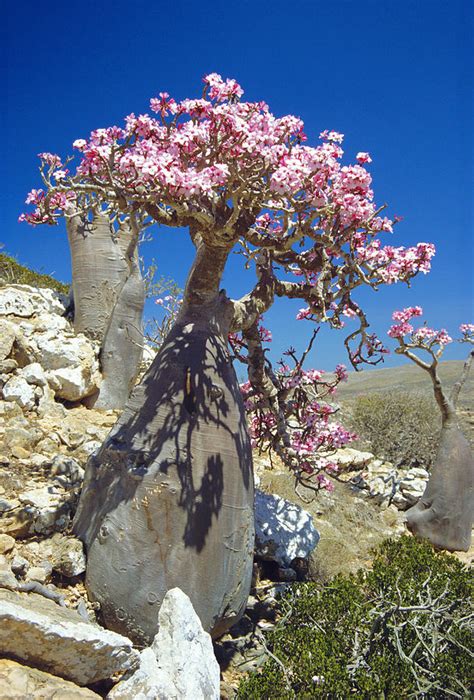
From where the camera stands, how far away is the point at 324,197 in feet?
10.7

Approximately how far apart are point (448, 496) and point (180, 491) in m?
4.84

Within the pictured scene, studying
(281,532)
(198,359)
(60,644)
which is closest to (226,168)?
(198,359)

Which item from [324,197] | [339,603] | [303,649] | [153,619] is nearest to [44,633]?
[153,619]

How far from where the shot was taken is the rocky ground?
2055mm

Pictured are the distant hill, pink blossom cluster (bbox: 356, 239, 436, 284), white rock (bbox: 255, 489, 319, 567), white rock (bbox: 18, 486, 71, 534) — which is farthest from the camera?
the distant hill

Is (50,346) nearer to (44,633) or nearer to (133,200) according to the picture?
(133,200)

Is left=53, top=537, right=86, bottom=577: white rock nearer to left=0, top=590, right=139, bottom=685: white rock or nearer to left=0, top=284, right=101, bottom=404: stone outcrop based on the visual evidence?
left=0, top=590, right=139, bottom=685: white rock

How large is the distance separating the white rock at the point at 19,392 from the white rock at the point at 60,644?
10.1 ft

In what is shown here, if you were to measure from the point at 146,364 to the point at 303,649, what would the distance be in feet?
18.3

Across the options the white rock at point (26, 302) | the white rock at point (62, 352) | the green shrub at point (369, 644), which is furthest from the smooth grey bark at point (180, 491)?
the white rock at point (26, 302)

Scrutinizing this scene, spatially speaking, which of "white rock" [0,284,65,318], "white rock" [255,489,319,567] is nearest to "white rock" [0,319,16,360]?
"white rock" [0,284,65,318]

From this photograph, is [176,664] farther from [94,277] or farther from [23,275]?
[23,275]

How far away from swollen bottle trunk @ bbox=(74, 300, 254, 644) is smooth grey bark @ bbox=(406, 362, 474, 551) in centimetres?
418

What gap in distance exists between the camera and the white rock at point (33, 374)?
548 cm
